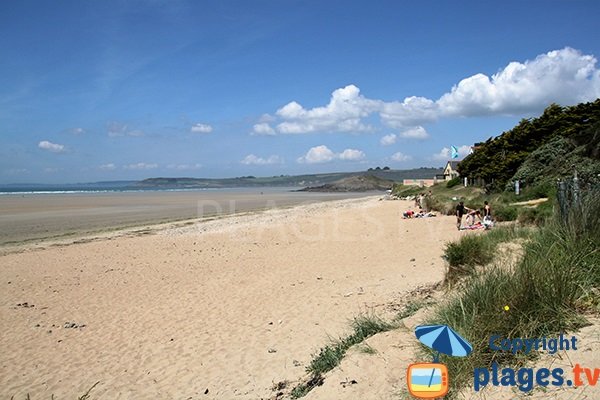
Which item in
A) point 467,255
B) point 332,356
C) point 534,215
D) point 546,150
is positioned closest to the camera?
point 332,356

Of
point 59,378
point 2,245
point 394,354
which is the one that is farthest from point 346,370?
point 2,245

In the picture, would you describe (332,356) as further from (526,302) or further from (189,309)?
(189,309)

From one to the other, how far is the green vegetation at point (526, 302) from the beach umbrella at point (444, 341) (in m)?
0.69

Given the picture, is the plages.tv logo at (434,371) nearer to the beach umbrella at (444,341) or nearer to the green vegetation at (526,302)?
the beach umbrella at (444,341)

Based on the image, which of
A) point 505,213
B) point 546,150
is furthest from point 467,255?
point 546,150

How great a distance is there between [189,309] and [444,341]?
6379 mm

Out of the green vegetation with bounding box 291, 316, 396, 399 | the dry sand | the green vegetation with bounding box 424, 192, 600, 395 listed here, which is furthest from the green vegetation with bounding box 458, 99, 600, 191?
the green vegetation with bounding box 291, 316, 396, 399

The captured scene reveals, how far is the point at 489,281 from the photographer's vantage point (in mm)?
4031

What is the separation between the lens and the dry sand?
17.5 feet

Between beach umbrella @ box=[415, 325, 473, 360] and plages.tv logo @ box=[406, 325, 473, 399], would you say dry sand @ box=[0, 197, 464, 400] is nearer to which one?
plages.tv logo @ box=[406, 325, 473, 399]

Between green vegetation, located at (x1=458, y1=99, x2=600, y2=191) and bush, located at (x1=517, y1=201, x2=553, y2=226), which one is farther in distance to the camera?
green vegetation, located at (x1=458, y1=99, x2=600, y2=191)

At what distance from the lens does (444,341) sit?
2584 millimetres

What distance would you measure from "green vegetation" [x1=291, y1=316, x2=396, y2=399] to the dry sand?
1.38 ft

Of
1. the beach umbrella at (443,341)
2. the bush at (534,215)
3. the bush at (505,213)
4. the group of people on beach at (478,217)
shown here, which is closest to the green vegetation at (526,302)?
the beach umbrella at (443,341)
